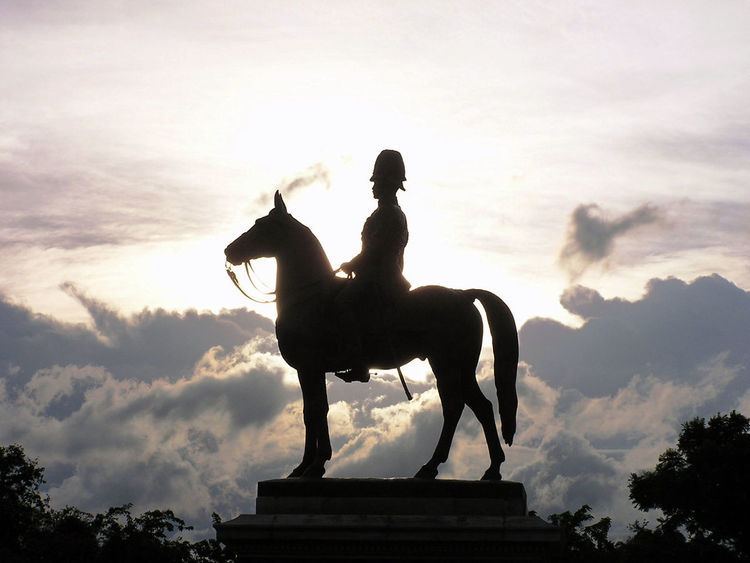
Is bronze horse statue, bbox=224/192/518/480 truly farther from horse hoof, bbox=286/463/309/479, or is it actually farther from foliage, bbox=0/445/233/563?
foliage, bbox=0/445/233/563

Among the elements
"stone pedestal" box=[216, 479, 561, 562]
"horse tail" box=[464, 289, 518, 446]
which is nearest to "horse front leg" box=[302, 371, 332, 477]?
"stone pedestal" box=[216, 479, 561, 562]

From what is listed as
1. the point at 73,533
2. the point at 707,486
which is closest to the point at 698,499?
the point at 707,486

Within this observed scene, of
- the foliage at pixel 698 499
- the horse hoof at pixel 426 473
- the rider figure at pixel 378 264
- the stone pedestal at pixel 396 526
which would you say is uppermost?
the foliage at pixel 698 499

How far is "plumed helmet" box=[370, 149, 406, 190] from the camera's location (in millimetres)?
19188

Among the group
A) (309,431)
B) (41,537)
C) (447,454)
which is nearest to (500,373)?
(447,454)

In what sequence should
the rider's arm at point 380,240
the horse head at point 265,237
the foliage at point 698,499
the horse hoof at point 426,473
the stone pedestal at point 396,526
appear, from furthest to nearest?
the foliage at point 698,499 → the horse head at point 265,237 → the rider's arm at point 380,240 → the horse hoof at point 426,473 → the stone pedestal at point 396,526

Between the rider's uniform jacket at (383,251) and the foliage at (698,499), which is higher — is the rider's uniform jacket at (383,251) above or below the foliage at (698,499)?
below

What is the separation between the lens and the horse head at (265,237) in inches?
752

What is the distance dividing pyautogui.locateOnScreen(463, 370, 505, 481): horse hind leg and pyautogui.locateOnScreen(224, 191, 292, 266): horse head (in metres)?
3.22

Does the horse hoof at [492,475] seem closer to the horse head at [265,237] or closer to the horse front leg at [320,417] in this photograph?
the horse front leg at [320,417]

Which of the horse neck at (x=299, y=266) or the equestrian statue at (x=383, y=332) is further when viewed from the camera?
the horse neck at (x=299, y=266)

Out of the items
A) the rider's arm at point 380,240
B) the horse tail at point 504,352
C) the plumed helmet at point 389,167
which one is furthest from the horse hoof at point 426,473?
the plumed helmet at point 389,167

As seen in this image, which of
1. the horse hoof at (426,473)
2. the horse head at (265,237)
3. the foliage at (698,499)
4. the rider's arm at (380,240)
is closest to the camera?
the horse hoof at (426,473)

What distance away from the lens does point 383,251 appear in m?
18.7
